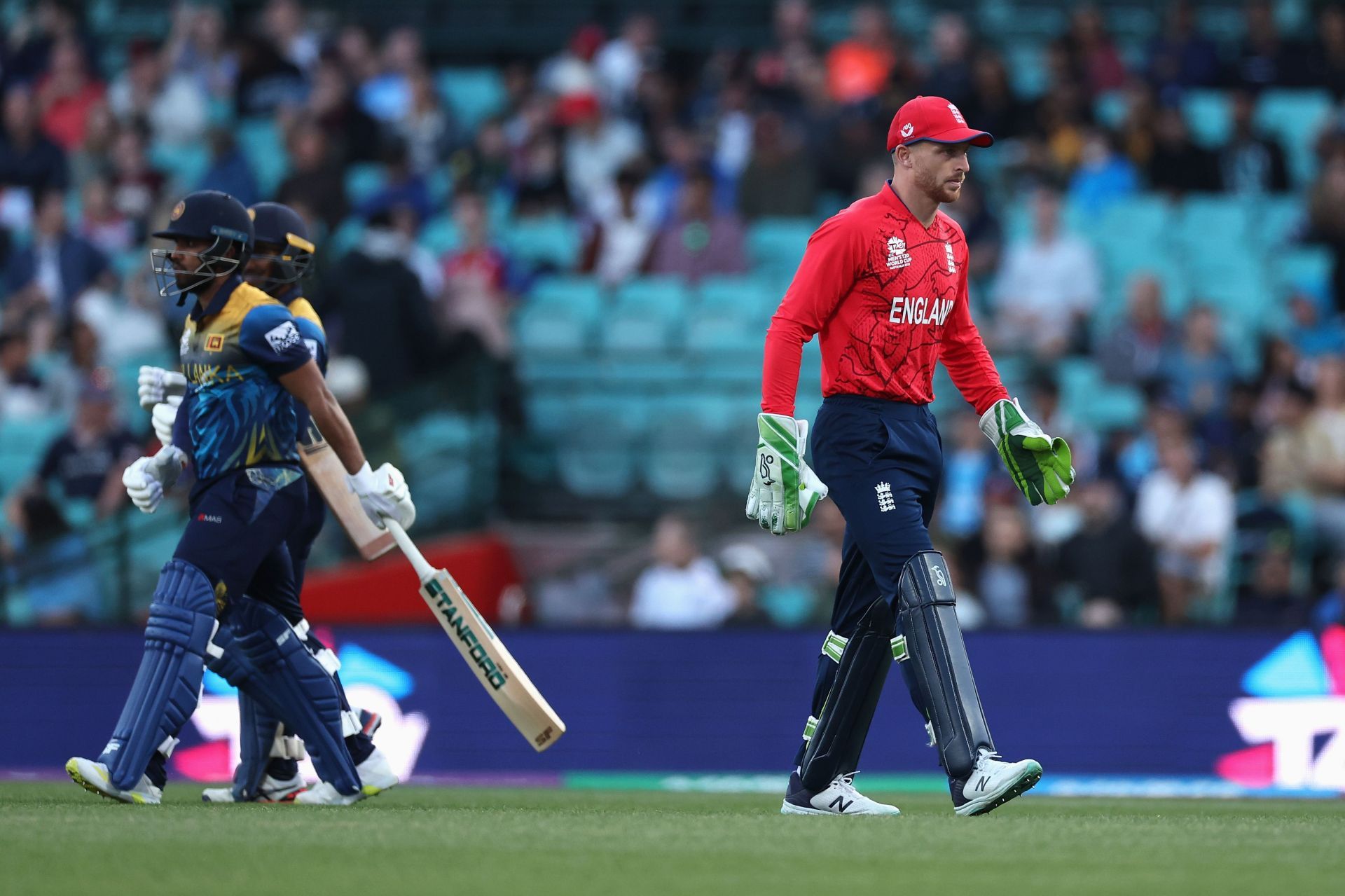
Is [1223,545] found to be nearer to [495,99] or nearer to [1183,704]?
[1183,704]

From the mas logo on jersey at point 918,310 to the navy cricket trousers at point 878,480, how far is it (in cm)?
30

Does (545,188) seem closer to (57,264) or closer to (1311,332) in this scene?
(57,264)

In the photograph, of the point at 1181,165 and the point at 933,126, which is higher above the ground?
the point at 933,126

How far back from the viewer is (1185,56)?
54.9 ft

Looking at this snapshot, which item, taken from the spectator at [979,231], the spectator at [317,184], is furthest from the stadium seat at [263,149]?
the spectator at [979,231]

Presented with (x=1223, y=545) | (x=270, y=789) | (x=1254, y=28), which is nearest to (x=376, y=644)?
(x=270, y=789)

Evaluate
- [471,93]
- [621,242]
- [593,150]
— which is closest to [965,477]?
[621,242]

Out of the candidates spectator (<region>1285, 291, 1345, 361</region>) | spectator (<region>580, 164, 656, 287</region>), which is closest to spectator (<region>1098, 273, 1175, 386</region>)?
spectator (<region>1285, 291, 1345, 361</region>)

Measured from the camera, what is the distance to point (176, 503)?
12.7m

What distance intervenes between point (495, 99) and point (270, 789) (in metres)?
11.5

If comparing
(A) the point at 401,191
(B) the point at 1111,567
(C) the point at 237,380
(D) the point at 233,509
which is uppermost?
(A) the point at 401,191

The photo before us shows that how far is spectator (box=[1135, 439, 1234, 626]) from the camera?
12570 millimetres

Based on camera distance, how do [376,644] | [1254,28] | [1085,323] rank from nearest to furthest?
[376,644] < [1085,323] < [1254,28]

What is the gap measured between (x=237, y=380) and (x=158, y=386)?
75 centimetres
